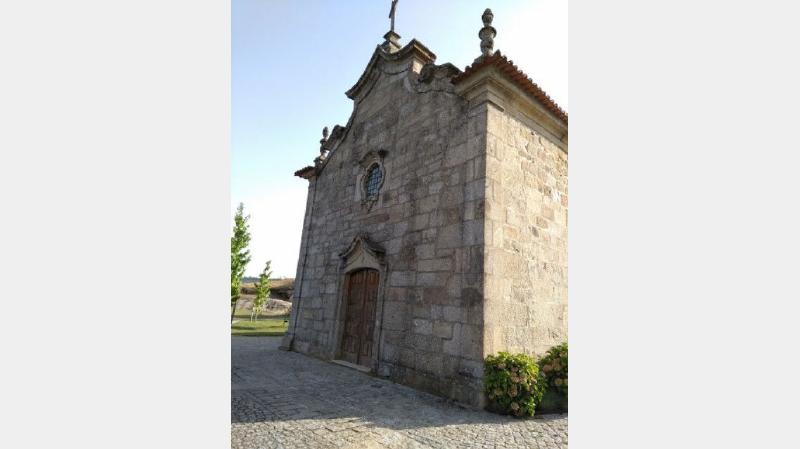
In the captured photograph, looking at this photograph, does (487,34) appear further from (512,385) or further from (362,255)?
(512,385)

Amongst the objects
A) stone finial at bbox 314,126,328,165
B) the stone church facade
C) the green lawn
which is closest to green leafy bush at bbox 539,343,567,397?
the stone church facade

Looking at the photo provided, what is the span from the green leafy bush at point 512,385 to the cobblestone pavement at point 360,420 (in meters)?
0.17

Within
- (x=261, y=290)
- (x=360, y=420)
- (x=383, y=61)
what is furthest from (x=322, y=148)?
(x=261, y=290)

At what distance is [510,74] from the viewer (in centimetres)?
658

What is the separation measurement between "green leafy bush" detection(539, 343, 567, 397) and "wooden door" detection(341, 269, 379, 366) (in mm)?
3296

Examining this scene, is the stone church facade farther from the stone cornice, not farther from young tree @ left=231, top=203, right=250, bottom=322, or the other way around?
young tree @ left=231, top=203, right=250, bottom=322

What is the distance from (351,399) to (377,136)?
5828 millimetres

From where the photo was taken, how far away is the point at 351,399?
216 inches

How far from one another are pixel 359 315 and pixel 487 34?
19.3 ft

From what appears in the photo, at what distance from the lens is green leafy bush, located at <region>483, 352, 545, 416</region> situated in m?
5.07

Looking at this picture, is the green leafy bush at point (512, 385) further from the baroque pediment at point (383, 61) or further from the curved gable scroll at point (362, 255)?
the baroque pediment at point (383, 61)

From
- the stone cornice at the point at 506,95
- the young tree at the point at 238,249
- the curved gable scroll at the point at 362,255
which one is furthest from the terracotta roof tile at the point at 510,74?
the young tree at the point at 238,249

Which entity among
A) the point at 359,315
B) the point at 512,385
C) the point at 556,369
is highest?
the point at 359,315

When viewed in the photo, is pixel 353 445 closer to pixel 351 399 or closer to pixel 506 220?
pixel 351 399
